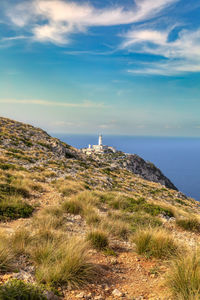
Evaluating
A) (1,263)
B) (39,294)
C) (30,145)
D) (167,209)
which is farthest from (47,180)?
(30,145)

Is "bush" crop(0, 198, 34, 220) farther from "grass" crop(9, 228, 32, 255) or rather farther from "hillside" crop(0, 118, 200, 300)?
"grass" crop(9, 228, 32, 255)

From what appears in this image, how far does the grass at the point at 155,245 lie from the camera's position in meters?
5.76

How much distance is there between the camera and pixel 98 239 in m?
6.23

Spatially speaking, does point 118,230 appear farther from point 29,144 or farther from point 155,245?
point 29,144

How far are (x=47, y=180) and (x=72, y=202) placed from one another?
735 centimetres

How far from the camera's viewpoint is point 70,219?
8.80m

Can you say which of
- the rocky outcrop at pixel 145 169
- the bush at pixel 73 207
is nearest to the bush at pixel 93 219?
the bush at pixel 73 207

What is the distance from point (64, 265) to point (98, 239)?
7.17 feet

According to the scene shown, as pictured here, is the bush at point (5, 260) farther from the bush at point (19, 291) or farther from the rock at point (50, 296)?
the rock at point (50, 296)

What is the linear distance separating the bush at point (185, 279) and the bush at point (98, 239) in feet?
7.93

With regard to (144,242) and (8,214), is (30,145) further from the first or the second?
(144,242)

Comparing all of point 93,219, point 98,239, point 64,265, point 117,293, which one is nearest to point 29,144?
point 93,219

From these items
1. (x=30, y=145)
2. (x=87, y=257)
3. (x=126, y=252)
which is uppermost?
(x=30, y=145)

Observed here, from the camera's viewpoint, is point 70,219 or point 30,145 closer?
point 70,219
